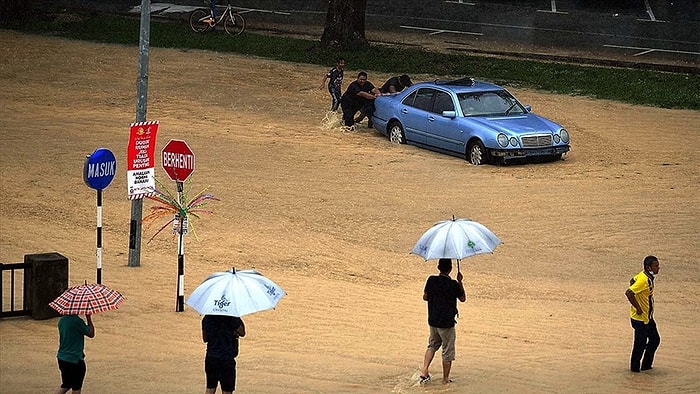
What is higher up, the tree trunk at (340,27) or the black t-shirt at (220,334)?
the tree trunk at (340,27)

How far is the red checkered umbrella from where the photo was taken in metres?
11.2

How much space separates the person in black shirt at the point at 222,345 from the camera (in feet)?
36.6

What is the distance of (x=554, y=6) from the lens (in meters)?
44.8

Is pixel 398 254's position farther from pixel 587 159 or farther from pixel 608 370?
pixel 587 159

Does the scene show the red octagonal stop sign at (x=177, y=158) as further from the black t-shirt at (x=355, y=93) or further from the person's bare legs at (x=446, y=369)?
the black t-shirt at (x=355, y=93)

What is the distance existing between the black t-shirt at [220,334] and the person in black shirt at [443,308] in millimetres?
2216

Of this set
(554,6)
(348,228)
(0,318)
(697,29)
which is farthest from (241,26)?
(0,318)

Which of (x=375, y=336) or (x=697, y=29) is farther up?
(x=697, y=29)

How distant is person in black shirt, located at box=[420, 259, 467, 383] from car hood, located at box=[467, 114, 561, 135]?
38.0ft

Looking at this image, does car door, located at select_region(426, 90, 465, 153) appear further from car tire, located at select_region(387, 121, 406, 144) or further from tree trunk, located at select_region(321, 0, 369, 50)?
tree trunk, located at select_region(321, 0, 369, 50)

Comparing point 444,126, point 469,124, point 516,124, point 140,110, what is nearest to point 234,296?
point 140,110

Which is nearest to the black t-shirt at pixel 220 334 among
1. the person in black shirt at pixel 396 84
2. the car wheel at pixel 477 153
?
the car wheel at pixel 477 153

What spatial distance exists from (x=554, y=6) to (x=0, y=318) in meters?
33.4

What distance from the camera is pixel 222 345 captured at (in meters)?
11.2
